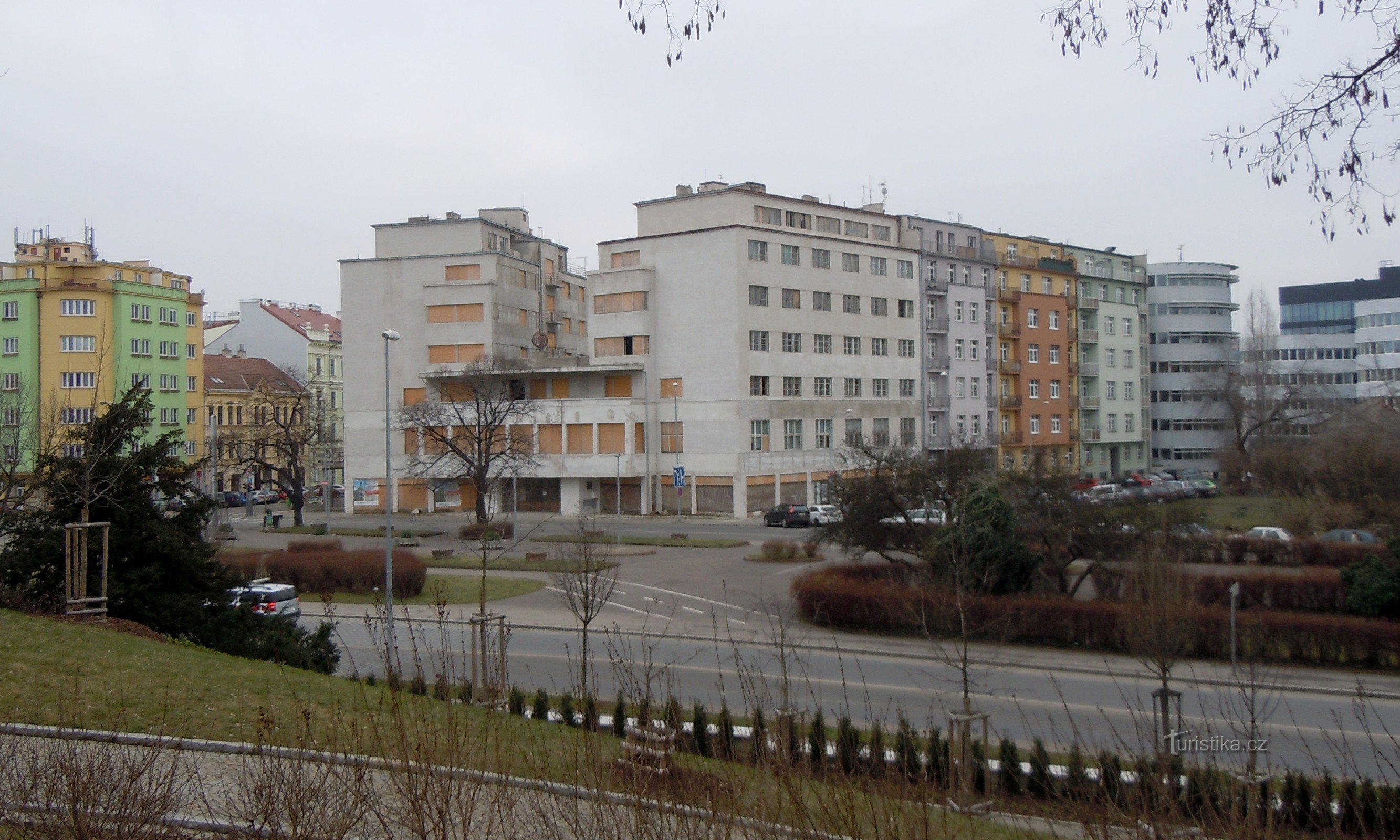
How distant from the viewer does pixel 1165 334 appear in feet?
281

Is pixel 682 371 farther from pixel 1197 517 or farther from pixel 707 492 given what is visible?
pixel 1197 517

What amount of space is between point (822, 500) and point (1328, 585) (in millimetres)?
35011

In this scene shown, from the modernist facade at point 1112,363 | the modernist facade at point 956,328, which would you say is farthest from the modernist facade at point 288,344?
the modernist facade at point 1112,363

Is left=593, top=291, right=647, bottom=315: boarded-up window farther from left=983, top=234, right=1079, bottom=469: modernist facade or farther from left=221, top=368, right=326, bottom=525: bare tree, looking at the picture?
left=983, top=234, right=1079, bottom=469: modernist facade

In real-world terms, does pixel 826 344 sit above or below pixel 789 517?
above

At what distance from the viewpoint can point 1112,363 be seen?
81.8 m

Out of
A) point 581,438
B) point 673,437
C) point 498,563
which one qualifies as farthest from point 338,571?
point 673,437

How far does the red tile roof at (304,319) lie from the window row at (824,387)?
46206mm

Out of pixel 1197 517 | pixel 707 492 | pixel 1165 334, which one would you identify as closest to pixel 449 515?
pixel 707 492

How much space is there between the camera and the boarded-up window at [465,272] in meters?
63.9

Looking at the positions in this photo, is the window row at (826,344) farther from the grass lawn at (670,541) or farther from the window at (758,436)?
the grass lawn at (670,541)

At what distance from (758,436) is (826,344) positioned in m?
8.37

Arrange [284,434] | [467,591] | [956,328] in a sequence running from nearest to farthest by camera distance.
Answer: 1. [467,591]
2. [284,434]
3. [956,328]

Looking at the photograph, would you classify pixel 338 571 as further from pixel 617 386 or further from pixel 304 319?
pixel 304 319
